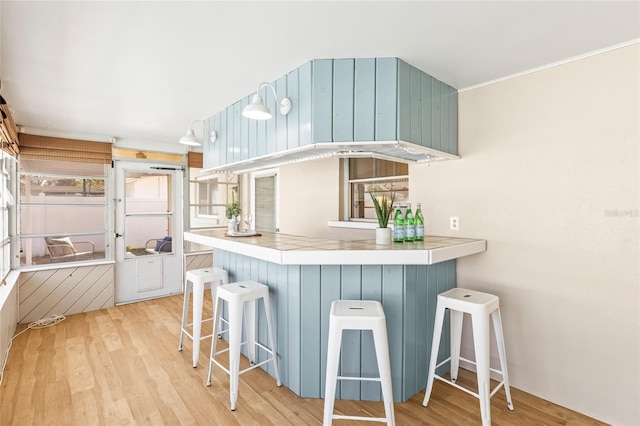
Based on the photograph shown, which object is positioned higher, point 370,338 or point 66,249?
point 66,249

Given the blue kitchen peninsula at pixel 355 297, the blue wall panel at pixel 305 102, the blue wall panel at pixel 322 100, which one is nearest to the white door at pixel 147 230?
the blue kitchen peninsula at pixel 355 297

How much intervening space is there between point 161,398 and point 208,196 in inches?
139

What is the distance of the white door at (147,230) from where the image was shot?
4.43 metres

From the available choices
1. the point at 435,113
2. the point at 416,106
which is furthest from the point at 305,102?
the point at 435,113

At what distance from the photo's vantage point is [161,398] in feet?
7.35

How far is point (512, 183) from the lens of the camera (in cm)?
239

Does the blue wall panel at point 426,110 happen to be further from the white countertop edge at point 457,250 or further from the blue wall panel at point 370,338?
the blue wall panel at point 370,338

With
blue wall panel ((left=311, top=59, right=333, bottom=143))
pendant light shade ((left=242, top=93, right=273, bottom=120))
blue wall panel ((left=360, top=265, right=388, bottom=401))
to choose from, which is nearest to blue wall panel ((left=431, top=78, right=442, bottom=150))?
blue wall panel ((left=311, top=59, right=333, bottom=143))

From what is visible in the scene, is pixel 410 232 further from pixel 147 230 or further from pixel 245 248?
pixel 147 230

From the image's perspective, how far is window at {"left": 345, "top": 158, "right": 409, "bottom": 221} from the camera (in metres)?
3.37

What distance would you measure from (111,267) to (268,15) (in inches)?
156

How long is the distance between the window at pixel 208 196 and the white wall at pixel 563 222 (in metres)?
3.66

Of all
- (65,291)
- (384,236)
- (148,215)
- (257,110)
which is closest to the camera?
(257,110)

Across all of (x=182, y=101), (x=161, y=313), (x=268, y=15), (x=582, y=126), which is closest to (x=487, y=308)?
(x=582, y=126)
